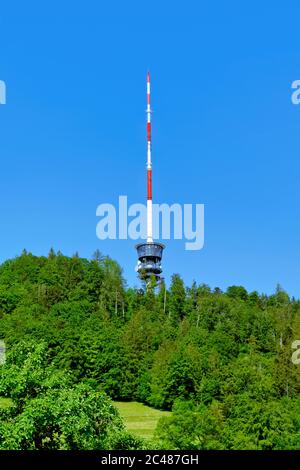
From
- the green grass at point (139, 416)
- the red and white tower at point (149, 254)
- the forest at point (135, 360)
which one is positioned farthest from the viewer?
the red and white tower at point (149, 254)

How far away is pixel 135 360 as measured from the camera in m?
89.7

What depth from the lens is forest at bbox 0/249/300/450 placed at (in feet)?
81.9

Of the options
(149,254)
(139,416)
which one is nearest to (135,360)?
(139,416)

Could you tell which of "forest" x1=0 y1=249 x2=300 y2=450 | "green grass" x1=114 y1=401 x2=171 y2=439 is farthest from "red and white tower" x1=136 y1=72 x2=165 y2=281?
"green grass" x1=114 y1=401 x2=171 y2=439

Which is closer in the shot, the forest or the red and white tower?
the forest

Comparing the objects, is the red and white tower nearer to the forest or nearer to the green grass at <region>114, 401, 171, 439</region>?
the forest

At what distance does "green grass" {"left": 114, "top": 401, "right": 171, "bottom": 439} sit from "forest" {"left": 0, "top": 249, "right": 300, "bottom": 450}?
2.03 m

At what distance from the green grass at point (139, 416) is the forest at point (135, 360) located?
80.0 inches

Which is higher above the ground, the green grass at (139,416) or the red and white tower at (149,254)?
the red and white tower at (149,254)

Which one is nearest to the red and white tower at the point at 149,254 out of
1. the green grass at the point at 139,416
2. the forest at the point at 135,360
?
the forest at the point at 135,360

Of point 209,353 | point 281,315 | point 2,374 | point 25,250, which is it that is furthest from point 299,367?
point 25,250

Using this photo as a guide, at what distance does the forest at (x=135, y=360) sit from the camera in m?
25.0

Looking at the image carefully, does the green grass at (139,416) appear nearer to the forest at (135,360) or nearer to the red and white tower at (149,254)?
the forest at (135,360)

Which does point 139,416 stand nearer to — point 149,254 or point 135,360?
point 135,360
